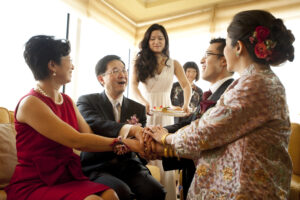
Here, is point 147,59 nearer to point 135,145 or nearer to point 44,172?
point 135,145

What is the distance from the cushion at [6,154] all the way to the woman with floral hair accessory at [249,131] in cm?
109

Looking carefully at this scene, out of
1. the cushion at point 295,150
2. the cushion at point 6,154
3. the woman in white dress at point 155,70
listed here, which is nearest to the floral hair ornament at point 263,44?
the cushion at point 6,154

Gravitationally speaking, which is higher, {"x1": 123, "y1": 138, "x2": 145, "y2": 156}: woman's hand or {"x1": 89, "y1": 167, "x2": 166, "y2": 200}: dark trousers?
{"x1": 123, "y1": 138, "x2": 145, "y2": 156}: woman's hand

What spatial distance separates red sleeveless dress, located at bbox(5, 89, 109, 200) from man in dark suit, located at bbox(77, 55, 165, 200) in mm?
284

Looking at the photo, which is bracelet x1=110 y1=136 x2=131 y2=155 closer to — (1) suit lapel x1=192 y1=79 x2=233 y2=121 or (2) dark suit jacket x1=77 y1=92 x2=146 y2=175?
(2) dark suit jacket x1=77 y1=92 x2=146 y2=175

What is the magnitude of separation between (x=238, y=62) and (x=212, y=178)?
625 mm

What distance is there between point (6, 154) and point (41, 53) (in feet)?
2.29

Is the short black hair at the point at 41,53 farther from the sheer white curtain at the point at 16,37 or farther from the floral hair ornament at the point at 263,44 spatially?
the sheer white curtain at the point at 16,37

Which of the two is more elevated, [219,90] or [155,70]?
[155,70]

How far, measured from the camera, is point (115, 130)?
73.9 inches

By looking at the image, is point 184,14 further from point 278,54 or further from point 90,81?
point 278,54

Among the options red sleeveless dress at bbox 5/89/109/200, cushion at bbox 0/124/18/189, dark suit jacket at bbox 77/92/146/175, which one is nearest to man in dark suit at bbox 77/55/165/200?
dark suit jacket at bbox 77/92/146/175

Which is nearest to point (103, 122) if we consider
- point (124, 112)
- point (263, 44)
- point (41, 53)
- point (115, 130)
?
point (115, 130)

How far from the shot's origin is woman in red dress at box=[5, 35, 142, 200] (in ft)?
4.43
